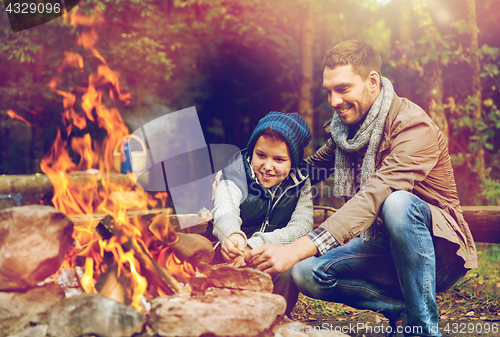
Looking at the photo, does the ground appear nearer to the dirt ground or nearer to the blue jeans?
the dirt ground

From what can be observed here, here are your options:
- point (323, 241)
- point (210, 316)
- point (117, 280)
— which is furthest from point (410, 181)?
point (117, 280)

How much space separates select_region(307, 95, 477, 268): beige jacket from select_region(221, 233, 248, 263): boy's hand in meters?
0.53

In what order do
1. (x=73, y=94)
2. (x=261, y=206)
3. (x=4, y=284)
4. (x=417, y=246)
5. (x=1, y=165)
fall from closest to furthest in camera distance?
(x=4, y=284) → (x=417, y=246) → (x=261, y=206) → (x=73, y=94) → (x=1, y=165)

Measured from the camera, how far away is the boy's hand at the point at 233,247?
2394 millimetres

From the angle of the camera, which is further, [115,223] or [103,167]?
[103,167]

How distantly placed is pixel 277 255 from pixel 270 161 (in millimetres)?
806

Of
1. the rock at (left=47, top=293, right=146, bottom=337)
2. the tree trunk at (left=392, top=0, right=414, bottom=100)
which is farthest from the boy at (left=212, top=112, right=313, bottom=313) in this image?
the tree trunk at (left=392, top=0, right=414, bottom=100)

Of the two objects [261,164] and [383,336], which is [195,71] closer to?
[261,164]

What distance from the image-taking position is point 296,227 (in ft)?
9.00

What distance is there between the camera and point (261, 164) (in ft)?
9.20

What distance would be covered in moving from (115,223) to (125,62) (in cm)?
502

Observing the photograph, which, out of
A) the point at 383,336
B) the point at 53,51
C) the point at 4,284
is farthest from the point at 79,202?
the point at 53,51

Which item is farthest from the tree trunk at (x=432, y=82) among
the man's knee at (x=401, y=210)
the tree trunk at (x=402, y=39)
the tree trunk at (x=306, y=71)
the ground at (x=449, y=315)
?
the man's knee at (x=401, y=210)

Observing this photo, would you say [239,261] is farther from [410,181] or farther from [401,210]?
[410,181]
